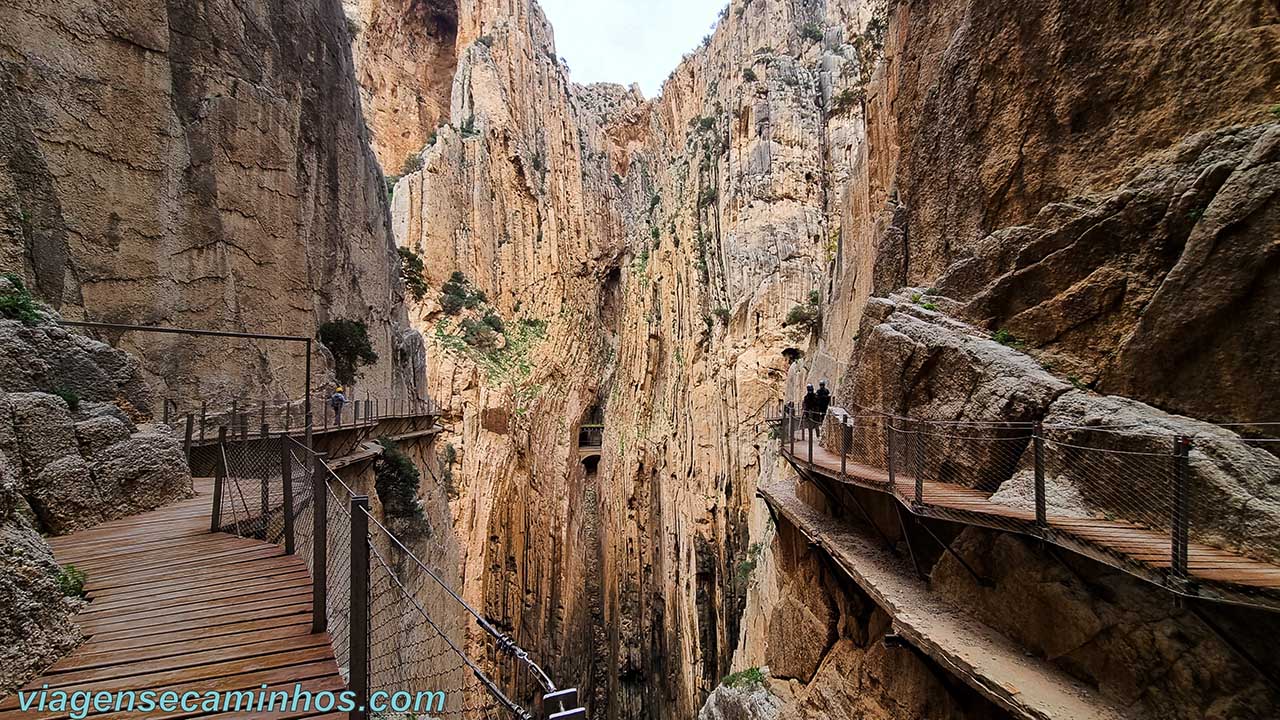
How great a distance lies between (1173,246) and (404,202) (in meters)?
30.1

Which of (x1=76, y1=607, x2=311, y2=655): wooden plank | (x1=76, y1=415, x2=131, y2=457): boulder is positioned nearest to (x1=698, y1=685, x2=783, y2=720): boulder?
(x1=76, y1=607, x2=311, y2=655): wooden plank

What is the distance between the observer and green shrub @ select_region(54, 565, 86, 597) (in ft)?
11.4

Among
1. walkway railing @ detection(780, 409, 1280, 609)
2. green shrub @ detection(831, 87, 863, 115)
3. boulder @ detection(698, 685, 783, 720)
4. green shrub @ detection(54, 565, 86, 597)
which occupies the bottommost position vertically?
boulder @ detection(698, 685, 783, 720)

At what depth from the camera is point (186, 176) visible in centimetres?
1079

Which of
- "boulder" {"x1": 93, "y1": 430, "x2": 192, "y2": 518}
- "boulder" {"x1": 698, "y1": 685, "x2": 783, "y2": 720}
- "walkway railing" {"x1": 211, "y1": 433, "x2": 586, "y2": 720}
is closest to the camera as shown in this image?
"walkway railing" {"x1": 211, "y1": 433, "x2": 586, "y2": 720}

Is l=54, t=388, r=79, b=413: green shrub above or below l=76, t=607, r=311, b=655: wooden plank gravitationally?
above

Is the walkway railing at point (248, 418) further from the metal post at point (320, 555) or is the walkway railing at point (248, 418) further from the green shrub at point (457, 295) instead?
the green shrub at point (457, 295)

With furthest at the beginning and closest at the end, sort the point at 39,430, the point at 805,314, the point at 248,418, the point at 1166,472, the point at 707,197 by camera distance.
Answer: the point at 707,197
the point at 805,314
the point at 248,418
the point at 39,430
the point at 1166,472

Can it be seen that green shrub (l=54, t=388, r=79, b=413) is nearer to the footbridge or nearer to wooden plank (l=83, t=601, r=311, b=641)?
the footbridge

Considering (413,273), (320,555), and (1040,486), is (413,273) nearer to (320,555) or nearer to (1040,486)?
(320,555)

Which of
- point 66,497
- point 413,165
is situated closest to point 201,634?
point 66,497

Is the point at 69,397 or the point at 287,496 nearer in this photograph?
the point at 287,496

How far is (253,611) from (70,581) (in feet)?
4.47

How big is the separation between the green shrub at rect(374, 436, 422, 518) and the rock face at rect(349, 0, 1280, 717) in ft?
27.8
